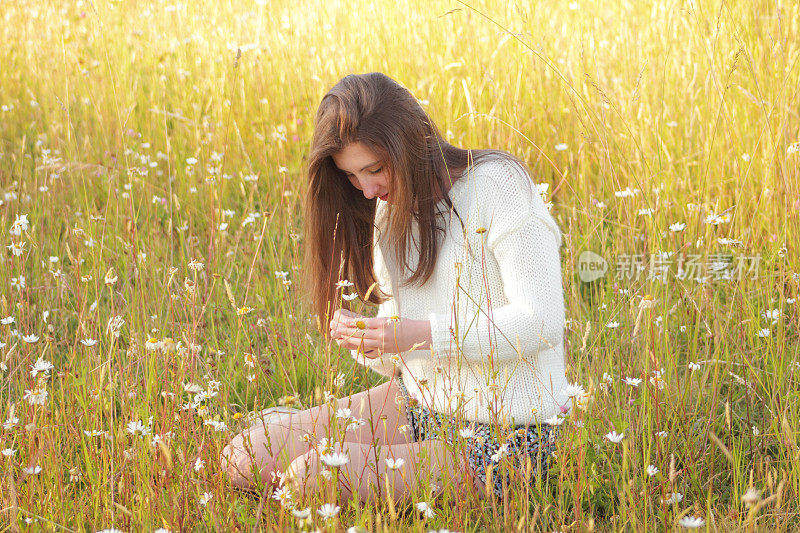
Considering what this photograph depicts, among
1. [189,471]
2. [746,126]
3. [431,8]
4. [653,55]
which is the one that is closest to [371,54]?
[431,8]

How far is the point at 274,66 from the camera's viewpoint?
169 inches

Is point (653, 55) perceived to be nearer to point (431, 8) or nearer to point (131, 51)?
point (431, 8)

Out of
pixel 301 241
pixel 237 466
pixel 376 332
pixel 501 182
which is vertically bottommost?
pixel 237 466

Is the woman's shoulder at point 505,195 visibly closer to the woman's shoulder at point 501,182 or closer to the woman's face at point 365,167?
the woman's shoulder at point 501,182

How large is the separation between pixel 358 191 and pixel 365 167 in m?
0.26

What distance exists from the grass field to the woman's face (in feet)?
0.87

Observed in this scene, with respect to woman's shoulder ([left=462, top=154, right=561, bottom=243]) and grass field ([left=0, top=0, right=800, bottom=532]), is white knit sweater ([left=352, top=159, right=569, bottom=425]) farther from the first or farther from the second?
grass field ([left=0, top=0, right=800, bottom=532])

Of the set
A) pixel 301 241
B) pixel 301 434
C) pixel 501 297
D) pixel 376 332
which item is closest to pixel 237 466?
pixel 301 434

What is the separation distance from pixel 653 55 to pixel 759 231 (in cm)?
127

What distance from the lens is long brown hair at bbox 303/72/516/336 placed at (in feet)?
5.92

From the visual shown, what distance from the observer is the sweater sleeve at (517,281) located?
5.80 feet

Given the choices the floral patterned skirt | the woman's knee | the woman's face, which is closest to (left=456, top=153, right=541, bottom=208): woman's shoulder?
the woman's face

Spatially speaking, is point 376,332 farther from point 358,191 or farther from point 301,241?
point 301,241

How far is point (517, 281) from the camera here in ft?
5.90
